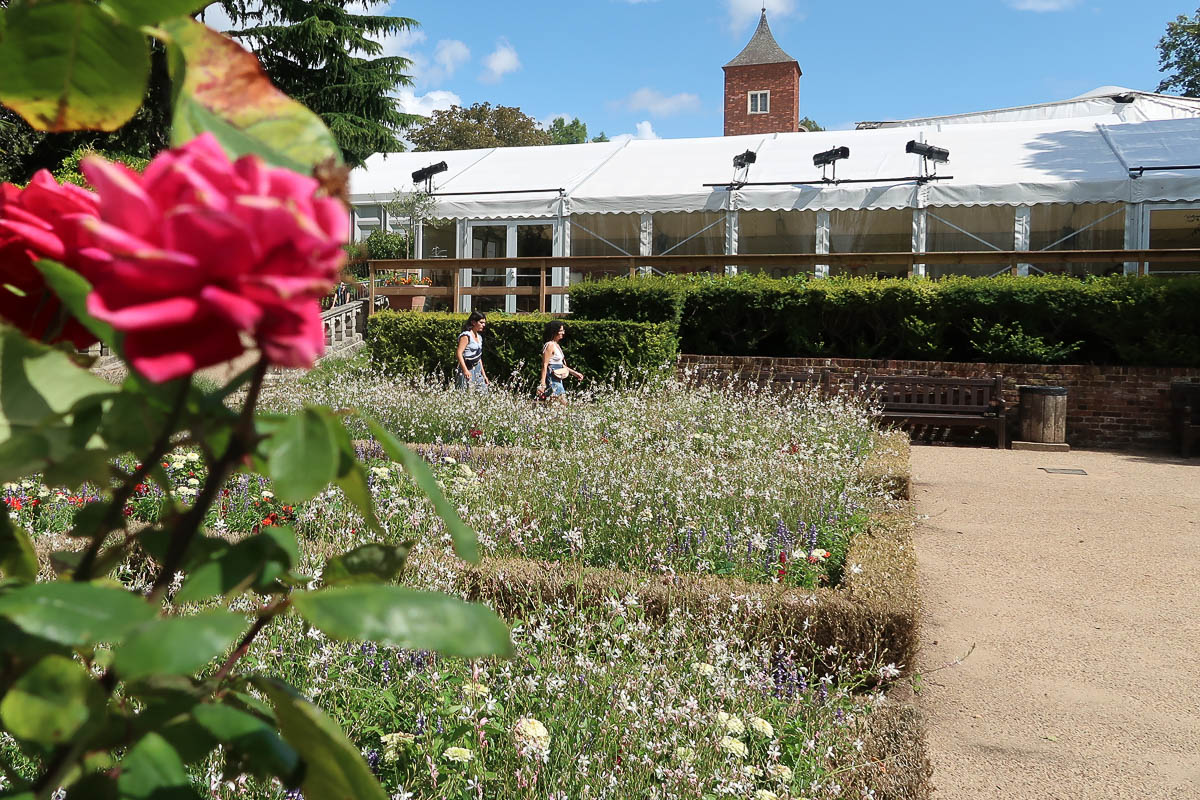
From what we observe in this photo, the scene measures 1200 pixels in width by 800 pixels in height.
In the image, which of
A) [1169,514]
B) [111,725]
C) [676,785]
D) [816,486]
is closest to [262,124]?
[111,725]

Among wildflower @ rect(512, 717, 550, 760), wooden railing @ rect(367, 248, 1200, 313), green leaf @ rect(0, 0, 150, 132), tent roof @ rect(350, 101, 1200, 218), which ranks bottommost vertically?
wildflower @ rect(512, 717, 550, 760)

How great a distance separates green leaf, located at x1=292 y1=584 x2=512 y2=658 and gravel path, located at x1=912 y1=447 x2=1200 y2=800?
3.00 meters

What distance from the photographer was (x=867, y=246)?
66.2 ft

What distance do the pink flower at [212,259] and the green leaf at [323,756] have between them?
244 mm

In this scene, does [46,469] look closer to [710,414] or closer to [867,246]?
[710,414]

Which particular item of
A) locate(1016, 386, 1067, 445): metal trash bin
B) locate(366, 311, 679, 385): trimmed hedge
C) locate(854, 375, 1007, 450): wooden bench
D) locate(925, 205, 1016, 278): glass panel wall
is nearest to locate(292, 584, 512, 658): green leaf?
locate(366, 311, 679, 385): trimmed hedge

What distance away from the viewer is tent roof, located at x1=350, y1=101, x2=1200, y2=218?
52.9 ft

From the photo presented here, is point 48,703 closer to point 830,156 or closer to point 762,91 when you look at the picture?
point 830,156

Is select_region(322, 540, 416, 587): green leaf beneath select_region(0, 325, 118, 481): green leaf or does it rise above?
beneath

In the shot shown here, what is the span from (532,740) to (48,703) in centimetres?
179

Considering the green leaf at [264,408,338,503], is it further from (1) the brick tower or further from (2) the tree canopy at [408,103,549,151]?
(2) the tree canopy at [408,103,549,151]

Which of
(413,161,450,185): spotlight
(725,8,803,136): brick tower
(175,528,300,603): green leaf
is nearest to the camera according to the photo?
(175,528,300,603): green leaf

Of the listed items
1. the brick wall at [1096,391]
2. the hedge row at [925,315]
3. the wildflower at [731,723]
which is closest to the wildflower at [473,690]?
the wildflower at [731,723]

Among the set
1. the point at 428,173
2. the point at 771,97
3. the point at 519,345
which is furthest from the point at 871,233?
the point at 771,97
